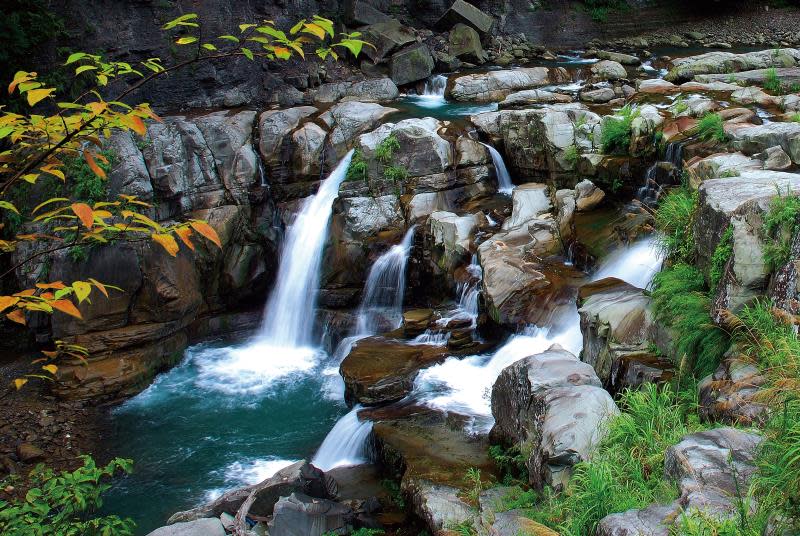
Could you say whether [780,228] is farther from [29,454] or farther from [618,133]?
[29,454]

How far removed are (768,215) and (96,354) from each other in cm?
936

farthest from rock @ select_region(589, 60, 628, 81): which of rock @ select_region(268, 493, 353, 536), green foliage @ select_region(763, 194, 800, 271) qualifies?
rock @ select_region(268, 493, 353, 536)

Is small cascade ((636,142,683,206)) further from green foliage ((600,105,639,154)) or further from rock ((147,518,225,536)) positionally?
rock ((147,518,225,536))

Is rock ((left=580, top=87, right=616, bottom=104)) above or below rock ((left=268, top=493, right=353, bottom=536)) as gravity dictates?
above

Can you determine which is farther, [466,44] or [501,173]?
[466,44]

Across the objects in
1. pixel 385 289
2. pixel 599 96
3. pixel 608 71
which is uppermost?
pixel 608 71

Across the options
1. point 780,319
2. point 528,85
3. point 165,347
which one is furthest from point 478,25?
point 780,319

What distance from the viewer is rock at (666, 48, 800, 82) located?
47.1 feet

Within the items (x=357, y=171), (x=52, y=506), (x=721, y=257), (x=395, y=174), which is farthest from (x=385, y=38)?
(x=52, y=506)

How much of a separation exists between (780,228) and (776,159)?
2985 mm

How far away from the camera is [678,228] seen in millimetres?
7273

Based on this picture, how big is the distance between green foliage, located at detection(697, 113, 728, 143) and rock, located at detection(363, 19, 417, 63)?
9.65 meters

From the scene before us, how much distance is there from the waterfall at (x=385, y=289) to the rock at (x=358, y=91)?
6.25 m

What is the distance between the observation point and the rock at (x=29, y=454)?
8336mm
